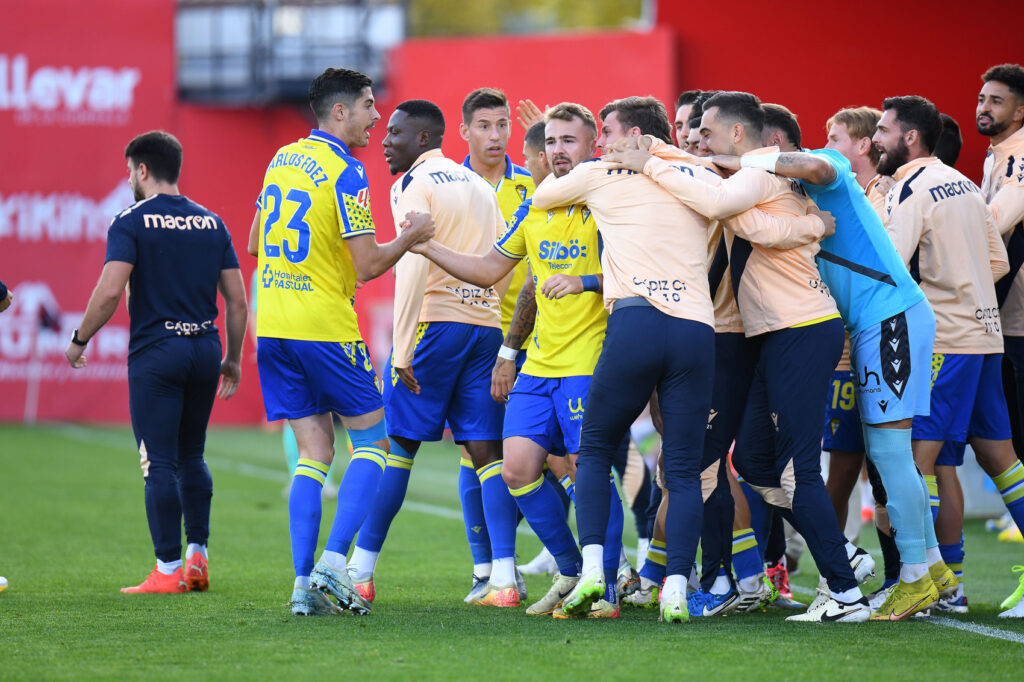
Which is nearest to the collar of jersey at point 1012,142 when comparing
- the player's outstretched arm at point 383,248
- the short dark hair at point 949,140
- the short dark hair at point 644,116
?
the short dark hair at point 949,140

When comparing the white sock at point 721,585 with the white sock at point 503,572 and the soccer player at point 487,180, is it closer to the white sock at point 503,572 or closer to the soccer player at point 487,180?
the white sock at point 503,572

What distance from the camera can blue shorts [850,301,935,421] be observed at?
5395 mm

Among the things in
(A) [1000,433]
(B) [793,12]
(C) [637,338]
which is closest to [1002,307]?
(A) [1000,433]

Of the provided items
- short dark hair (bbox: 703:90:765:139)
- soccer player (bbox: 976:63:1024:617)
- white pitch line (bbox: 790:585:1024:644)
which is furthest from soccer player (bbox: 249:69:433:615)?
soccer player (bbox: 976:63:1024:617)

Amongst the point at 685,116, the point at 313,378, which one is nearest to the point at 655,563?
the point at 313,378

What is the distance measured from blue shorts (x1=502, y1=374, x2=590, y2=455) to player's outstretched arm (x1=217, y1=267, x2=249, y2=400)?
1896mm

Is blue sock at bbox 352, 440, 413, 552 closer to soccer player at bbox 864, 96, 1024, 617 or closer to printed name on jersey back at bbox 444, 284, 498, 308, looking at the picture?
printed name on jersey back at bbox 444, 284, 498, 308

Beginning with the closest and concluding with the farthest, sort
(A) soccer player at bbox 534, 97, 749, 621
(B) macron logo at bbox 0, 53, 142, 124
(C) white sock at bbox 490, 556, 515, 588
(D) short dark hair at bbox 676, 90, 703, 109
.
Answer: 1. (A) soccer player at bbox 534, 97, 749, 621
2. (C) white sock at bbox 490, 556, 515, 588
3. (D) short dark hair at bbox 676, 90, 703, 109
4. (B) macron logo at bbox 0, 53, 142, 124

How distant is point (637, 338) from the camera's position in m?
5.04

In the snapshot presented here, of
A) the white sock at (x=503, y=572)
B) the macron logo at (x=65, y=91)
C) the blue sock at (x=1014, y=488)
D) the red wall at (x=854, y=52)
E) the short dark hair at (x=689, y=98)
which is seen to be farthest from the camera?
the macron logo at (x=65, y=91)

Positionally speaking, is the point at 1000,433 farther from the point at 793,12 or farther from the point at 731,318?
the point at 793,12

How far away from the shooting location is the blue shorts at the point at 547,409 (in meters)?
5.50

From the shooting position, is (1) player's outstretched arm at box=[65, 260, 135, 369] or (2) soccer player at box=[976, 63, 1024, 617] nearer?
(2) soccer player at box=[976, 63, 1024, 617]

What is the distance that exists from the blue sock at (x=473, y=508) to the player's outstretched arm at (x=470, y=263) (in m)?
1.25
